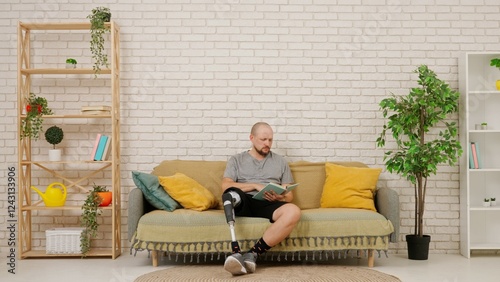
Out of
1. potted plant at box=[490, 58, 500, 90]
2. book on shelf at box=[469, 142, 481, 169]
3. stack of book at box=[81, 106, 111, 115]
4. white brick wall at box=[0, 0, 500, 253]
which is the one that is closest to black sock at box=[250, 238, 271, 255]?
white brick wall at box=[0, 0, 500, 253]

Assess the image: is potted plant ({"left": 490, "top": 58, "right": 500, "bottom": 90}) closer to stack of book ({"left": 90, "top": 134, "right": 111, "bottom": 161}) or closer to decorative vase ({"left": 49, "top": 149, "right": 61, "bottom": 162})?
stack of book ({"left": 90, "top": 134, "right": 111, "bottom": 161})

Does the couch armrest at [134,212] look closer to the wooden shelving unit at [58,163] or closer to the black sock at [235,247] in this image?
the wooden shelving unit at [58,163]

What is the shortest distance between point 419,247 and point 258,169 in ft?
5.30

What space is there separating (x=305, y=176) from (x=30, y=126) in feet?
8.38

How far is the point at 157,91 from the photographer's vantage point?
577 cm

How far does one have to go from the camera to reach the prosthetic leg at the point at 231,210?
176 inches

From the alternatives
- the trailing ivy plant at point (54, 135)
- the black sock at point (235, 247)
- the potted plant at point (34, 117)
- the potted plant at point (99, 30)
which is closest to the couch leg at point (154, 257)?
the black sock at point (235, 247)

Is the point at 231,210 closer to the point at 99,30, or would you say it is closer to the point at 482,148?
the point at 99,30

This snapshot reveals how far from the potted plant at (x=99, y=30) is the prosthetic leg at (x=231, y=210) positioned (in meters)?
1.79

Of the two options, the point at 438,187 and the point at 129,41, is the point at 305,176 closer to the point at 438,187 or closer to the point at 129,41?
the point at 438,187

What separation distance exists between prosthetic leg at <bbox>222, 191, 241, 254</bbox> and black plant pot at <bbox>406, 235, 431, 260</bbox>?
1735mm

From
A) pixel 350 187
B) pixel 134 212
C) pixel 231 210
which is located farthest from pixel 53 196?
pixel 350 187

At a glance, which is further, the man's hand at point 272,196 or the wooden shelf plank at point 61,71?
the wooden shelf plank at point 61,71

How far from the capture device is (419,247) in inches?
210
